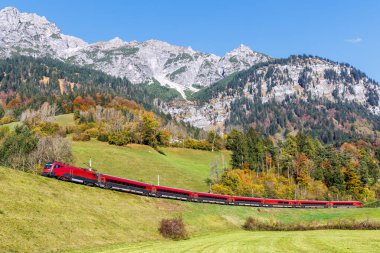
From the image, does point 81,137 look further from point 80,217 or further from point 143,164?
point 80,217

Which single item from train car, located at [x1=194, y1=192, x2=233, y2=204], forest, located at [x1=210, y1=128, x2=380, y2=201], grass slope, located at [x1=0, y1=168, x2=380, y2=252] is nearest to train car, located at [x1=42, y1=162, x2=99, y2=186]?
grass slope, located at [x1=0, y1=168, x2=380, y2=252]

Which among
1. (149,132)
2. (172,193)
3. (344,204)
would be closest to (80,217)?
(172,193)

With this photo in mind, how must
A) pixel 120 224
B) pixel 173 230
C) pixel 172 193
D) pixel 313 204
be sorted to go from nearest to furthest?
pixel 120 224 → pixel 173 230 → pixel 172 193 → pixel 313 204

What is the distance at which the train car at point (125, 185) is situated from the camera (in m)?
62.0

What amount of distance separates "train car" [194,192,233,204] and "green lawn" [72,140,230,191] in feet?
88.3

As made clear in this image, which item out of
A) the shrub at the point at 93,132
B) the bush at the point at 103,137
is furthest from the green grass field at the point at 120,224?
the shrub at the point at 93,132

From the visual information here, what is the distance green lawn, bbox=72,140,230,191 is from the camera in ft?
368

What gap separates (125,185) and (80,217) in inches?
763

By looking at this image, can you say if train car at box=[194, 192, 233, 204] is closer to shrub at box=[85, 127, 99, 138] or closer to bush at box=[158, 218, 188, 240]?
bush at box=[158, 218, 188, 240]

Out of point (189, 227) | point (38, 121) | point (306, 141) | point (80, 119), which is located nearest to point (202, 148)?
point (306, 141)

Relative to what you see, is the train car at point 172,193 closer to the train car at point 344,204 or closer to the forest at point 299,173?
the forest at point 299,173

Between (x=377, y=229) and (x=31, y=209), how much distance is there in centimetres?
5033

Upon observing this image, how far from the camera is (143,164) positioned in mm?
126500

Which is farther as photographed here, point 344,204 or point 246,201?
point 344,204
